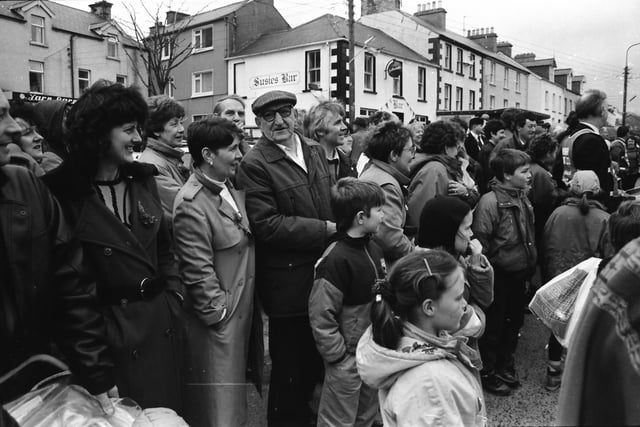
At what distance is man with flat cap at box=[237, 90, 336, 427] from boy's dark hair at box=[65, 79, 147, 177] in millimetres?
1277

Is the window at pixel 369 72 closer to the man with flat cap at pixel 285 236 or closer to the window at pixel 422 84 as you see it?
the window at pixel 422 84

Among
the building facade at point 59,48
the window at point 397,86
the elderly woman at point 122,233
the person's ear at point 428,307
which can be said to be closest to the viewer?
the person's ear at point 428,307

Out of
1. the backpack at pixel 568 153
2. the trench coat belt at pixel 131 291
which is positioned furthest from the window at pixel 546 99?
the trench coat belt at pixel 131 291

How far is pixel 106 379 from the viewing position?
2309 millimetres

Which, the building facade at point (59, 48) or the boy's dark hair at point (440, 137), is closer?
the boy's dark hair at point (440, 137)

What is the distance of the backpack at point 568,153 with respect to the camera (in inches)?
223

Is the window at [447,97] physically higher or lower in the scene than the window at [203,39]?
lower

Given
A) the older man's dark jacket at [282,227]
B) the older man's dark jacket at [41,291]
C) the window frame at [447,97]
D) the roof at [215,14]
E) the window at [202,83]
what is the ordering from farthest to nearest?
the window frame at [447,97] → the window at [202,83] → the roof at [215,14] → the older man's dark jacket at [282,227] → the older man's dark jacket at [41,291]

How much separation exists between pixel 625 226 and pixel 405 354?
174cm

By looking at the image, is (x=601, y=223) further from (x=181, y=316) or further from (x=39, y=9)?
(x=39, y=9)

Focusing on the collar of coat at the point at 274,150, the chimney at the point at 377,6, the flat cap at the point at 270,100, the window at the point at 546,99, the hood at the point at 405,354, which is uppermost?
the chimney at the point at 377,6

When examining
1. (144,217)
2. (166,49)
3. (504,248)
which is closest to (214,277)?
(144,217)

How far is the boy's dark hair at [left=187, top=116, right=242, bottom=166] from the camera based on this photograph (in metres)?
3.57

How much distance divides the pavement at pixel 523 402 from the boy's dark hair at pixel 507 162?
179cm
